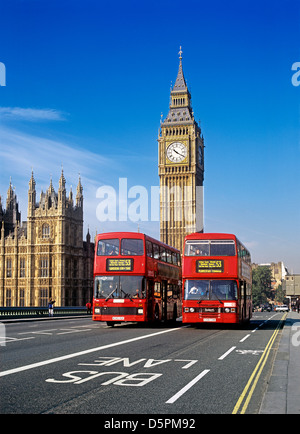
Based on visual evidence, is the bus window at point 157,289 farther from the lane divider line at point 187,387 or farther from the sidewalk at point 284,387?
the lane divider line at point 187,387

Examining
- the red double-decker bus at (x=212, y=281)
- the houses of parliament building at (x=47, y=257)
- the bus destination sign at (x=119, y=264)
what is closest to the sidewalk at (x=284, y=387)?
the red double-decker bus at (x=212, y=281)

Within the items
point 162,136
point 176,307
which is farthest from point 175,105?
point 176,307

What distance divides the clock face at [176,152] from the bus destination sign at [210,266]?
96.0 m

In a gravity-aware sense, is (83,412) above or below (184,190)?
below

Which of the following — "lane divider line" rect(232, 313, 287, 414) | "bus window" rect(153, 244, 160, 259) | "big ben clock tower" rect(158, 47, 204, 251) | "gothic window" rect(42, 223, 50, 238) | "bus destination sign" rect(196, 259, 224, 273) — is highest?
"big ben clock tower" rect(158, 47, 204, 251)

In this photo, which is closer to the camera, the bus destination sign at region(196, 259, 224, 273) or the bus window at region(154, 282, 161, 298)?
the bus destination sign at region(196, 259, 224, 273)

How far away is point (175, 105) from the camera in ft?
409

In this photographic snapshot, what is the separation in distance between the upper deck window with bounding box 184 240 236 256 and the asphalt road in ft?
17.8

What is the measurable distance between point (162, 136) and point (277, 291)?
7764cm

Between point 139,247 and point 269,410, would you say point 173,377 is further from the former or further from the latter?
point 139,247

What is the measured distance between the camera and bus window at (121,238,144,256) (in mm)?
23375

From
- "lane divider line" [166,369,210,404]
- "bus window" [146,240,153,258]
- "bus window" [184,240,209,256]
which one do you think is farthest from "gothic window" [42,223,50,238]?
"lane divider line" [166,369,210,404]

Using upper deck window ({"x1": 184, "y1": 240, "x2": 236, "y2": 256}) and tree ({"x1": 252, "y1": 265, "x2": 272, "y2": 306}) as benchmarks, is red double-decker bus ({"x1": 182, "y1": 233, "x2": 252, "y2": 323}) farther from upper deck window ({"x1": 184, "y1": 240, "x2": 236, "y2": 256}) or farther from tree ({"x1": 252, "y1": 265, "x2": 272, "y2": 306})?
tree ({"x1": 252, "y1": 265, "x2": 272, "y2": 306})

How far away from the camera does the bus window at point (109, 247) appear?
23469 millimetres
